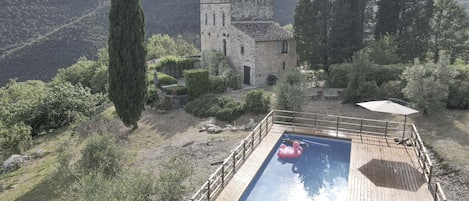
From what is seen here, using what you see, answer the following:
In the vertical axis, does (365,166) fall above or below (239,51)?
below

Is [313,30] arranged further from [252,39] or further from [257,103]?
[257,103]

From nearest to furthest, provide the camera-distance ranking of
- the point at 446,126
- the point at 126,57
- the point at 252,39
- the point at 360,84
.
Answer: the point at 446,126, the point at 126,57, the point at 360,84, the point at 252,39

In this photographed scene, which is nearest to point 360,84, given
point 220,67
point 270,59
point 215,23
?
point 270,59

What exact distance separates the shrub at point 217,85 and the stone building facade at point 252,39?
3.29 meters

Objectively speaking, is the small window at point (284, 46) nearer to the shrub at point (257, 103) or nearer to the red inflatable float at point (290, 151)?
the shrub at point (257, 103)

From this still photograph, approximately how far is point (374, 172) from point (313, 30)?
19530 mm

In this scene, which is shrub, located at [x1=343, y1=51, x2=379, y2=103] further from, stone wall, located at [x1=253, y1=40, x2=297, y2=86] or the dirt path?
stone wall, located at [x1=253, y1=40, x2=297, y2=86]

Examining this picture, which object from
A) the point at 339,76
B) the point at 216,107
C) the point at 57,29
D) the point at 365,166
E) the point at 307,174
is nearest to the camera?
the point at 365,166

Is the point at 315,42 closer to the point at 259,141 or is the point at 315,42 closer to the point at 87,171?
the point at 259,141

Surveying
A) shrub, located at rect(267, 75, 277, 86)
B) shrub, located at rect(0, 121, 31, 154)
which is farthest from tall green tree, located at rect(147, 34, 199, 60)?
shrub, located at rect(0, 121, 31, 154)

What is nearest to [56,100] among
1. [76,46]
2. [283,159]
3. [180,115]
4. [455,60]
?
[180,115]

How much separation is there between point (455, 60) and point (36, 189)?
3098 cm

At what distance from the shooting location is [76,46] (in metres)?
61.9

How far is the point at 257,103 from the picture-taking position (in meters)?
21.3
